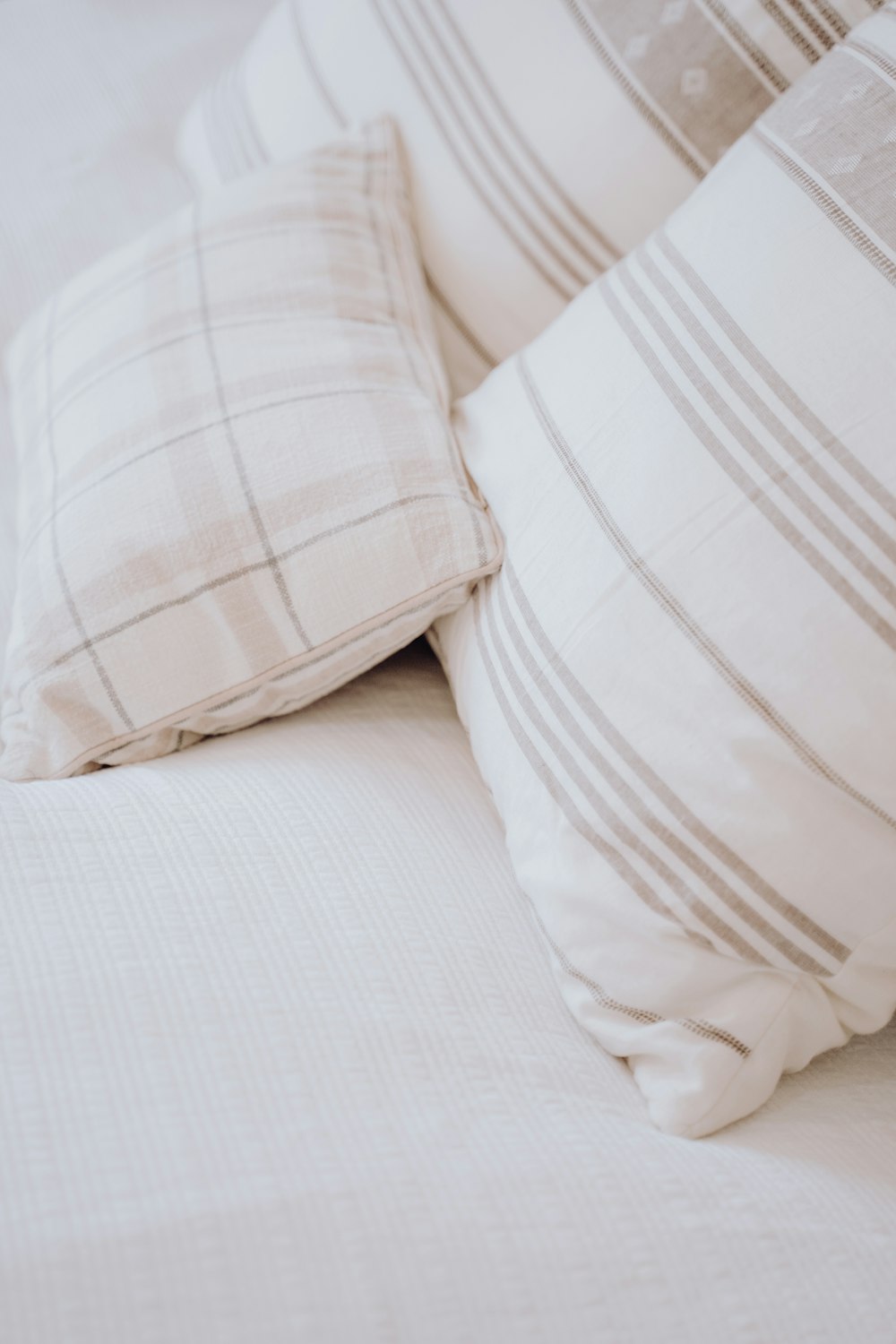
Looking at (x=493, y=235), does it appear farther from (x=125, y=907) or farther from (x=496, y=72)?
(x=125, y=907)

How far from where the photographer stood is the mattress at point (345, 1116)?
0.46m

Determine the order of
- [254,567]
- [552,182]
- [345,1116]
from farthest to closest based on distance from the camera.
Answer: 1. [552,182]
2. [254,567]
3. [345,1116]

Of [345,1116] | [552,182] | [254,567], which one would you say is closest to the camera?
[345,1116]

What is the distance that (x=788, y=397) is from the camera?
0.52m

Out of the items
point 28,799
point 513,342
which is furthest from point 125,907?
point 513,342

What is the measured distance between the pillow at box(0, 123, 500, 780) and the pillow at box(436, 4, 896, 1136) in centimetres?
10

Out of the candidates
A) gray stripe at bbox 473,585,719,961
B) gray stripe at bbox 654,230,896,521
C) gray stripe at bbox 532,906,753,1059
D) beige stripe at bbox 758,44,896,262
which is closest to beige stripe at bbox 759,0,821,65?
beige stripe at bbox 758,44,896,262

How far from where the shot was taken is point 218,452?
2.20 ft

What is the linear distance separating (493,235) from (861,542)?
42 cm

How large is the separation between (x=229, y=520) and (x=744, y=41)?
45 cm

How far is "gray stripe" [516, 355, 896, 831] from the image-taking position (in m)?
0.51

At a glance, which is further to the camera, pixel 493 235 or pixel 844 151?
pixel 493 235

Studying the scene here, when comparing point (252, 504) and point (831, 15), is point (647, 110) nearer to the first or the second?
point (831, 15)

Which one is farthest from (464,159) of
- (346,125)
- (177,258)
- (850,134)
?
(850,134)
